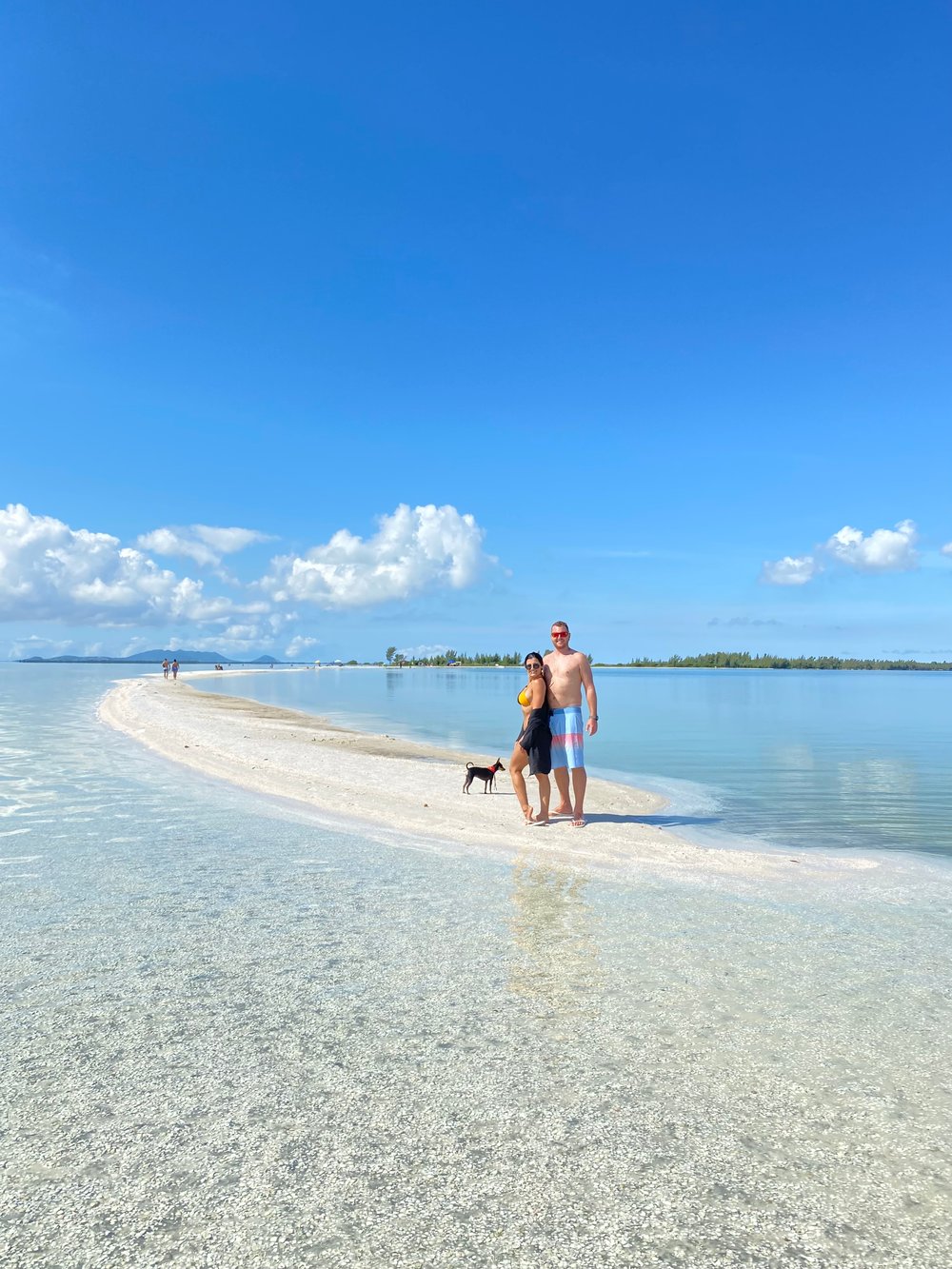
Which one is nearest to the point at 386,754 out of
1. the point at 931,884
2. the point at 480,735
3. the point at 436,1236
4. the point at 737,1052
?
the point at 480,735

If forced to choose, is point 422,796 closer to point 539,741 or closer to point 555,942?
point 539,741

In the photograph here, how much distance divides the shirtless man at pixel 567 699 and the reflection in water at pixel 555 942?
8.77 feet

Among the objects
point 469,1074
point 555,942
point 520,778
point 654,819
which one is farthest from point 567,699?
point 469,1074

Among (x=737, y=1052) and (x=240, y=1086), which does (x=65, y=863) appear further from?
(x=737, y=1052)

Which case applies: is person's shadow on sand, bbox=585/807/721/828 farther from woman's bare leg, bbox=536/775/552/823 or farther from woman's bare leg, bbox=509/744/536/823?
woman's bare leg, bbox=509/744/536/823

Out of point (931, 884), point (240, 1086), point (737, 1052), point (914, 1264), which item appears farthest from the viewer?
point (931, 884)

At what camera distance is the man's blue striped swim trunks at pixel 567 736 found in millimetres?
12594

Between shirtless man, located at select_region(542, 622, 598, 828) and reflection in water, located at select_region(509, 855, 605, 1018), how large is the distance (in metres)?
2.67

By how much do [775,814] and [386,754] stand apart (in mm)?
11896

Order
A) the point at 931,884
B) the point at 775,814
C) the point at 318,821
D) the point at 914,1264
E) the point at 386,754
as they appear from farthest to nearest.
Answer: the point at 386,754, the point at 775,814, the point at 318,821, the point at 931,884, the point at 914,1264

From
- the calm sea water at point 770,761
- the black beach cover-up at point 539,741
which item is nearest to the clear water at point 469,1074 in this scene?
the black beach cover-up at point 539,741

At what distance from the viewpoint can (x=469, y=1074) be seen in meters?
4.88

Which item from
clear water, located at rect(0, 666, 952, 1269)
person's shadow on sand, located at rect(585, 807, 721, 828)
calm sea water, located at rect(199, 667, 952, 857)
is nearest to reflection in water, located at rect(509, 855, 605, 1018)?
clear water, located at rect(0, 666, 952, 1269)

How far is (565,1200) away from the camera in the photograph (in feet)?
12.1
